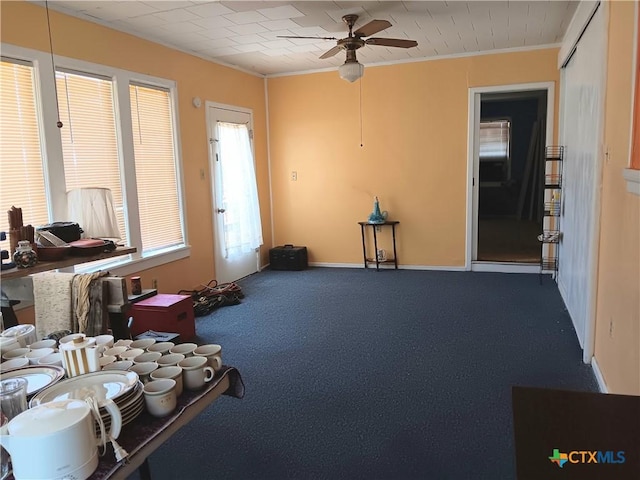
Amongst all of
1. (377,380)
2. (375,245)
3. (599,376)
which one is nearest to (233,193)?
(375,245)

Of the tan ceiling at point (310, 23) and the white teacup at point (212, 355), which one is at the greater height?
the tan ceiling at point (310, 23)

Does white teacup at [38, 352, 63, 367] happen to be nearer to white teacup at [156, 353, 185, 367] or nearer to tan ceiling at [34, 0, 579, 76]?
white teacup at [156, 353, 185, 367]

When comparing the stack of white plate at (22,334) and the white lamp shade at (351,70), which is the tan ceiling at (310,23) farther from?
the stack of white plate at (22,334)

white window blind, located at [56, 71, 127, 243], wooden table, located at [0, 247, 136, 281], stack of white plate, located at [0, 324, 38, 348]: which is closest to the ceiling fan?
white window blind, located at [56, 71, 127, 243]

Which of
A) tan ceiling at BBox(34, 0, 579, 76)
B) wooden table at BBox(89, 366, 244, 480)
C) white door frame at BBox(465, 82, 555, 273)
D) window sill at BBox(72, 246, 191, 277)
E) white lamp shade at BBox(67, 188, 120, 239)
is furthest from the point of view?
white door frame at BBox(465, 82, 555, 273)

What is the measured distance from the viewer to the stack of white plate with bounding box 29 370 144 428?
45.9 inches

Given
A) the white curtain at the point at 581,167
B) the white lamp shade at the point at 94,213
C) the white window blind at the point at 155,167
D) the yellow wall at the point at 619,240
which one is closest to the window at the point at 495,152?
the white curtain at the point at 581,167

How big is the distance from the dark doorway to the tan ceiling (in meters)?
3.61

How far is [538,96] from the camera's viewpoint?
852 cm

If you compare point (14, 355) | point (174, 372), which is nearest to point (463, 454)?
point (174, 372)

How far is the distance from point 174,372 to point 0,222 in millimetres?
2458

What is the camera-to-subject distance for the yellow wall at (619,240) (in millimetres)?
2121

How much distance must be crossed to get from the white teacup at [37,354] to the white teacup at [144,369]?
303 mm

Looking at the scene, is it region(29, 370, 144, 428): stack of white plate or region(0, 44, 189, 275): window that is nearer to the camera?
region(29, 370, 144, 428): stack of white plate
